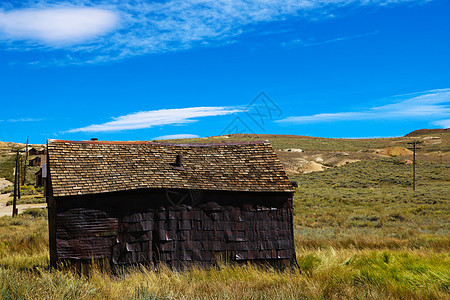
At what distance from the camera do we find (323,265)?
12180mm

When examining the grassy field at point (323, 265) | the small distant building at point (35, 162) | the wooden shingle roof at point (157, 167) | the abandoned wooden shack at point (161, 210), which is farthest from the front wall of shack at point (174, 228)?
the small distant building at point (35, 162)

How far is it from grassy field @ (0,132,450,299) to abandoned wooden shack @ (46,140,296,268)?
0.55 metres

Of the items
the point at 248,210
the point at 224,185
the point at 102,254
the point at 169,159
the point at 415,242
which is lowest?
the point at 415,242

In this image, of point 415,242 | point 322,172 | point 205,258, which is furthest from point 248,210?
point 322,172

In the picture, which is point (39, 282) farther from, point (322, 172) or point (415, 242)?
point (322, 172)

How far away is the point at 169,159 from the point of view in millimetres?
13641

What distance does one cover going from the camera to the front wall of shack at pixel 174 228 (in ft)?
37.9

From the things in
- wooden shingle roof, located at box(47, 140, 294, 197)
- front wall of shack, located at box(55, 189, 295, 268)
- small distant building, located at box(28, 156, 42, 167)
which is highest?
small distant building, located at box(28, 156, 42, 167)

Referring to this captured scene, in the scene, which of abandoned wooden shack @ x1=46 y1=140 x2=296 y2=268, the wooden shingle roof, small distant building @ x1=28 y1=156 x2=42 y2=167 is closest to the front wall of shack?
abandoned wooden shack @ x1=46 y1=140 x2=296 y2=268

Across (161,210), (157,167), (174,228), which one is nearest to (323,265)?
(174,228)

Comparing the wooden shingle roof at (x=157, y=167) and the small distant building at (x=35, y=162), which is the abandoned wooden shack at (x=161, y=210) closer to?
the wooden shingle roof at (x=157, y=167)

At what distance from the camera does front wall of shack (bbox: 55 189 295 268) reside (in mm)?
11555

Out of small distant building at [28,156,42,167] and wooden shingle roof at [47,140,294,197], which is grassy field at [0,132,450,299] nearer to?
wooden shingle roof at [47,140,294,197]

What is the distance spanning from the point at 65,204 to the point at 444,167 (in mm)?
51327
